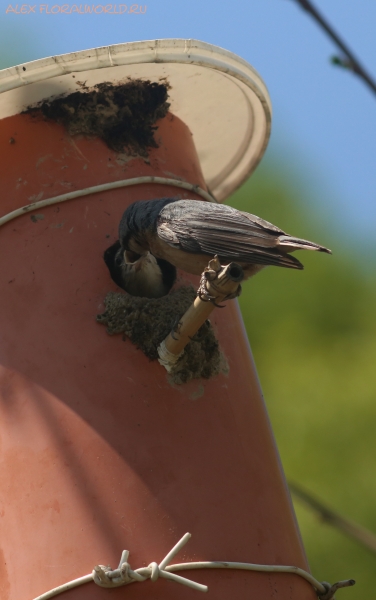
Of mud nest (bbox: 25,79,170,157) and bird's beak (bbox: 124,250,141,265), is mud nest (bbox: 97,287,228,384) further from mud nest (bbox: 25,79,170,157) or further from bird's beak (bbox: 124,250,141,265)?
mud nest (bbox: 25,79,170,157)

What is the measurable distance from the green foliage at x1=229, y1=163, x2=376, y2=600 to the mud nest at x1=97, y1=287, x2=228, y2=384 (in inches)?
123

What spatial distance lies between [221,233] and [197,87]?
3.53 ft

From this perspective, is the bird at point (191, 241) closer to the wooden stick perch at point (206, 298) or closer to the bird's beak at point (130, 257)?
the bird's beak at point (130, 257)

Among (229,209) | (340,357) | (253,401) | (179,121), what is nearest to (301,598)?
(253,401)

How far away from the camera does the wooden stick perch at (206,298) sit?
9.26 ft

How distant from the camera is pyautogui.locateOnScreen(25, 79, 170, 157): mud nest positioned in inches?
149

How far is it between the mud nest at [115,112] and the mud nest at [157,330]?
79 cm

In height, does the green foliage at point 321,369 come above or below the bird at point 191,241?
below

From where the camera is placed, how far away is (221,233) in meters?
3.30

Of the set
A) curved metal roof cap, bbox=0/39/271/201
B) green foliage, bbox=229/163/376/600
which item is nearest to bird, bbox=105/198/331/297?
curved metal roof cap, bbox=0/39/271/201

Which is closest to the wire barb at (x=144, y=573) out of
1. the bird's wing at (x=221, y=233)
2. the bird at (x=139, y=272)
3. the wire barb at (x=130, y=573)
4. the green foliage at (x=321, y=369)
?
the wire barb at (x=130, y=573)

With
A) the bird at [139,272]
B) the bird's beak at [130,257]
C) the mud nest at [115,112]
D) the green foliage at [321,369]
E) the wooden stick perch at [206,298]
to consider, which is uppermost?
the mud nest at [115,112]

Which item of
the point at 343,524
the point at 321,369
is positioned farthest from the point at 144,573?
the point at 321,369

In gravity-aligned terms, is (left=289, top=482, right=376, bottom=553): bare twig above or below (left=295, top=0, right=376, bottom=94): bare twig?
below
